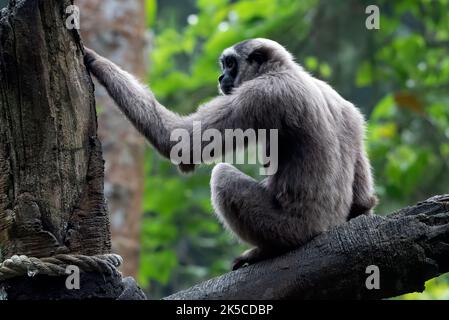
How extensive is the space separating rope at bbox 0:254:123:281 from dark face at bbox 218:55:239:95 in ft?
11.2

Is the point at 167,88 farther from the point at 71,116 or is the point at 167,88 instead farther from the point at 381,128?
the point at 71,116

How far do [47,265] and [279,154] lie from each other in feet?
8.97

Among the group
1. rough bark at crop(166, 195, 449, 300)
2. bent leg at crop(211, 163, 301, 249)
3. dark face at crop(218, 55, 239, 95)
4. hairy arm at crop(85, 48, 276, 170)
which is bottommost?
rough bark at crop(166, 195, 449, 300)

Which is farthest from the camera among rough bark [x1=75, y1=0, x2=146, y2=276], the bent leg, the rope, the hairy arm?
rough bark [x1=75, y1=0, x2=146, y2=276]

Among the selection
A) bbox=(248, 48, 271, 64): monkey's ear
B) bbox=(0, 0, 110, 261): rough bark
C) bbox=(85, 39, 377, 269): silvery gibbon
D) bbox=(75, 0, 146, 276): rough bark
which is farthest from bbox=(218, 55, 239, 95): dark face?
bbox=(75, 0, 146, 276): rough bark

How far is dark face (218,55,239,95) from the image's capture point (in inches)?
328

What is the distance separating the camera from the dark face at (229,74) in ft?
27.4

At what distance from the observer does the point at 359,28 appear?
50.4ft

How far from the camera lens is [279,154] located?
23.3ft

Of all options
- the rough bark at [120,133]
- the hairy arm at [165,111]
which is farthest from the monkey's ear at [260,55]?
the rough bark at [120,133]

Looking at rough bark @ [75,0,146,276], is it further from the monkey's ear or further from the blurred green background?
the monkey's ear
